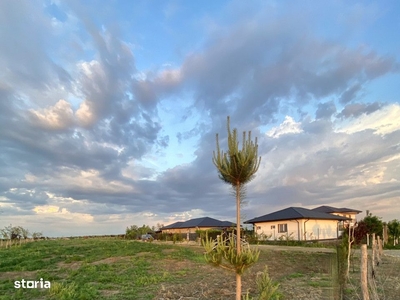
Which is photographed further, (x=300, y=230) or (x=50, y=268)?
(x=300, y=230)

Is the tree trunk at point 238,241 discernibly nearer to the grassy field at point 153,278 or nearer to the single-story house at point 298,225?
the grassy field at point 153,278

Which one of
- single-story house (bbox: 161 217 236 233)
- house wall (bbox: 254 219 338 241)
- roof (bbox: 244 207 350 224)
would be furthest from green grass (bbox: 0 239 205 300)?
single-story house (bbox: 161 217 236 233)

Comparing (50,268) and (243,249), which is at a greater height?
(243,249)

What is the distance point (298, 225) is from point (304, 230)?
1.93 ft

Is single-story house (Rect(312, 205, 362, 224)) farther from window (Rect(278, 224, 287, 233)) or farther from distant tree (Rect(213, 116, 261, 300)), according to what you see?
distant tree (Rect(213, 116, 261, 300))

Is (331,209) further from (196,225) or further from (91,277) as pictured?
(91,277)

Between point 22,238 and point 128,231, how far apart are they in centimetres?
1200

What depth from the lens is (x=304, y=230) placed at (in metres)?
28.1

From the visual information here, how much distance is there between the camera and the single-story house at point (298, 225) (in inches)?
1111

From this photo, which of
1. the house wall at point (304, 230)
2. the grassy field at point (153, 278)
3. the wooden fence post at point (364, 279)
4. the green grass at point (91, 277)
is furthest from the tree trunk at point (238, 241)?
the house wall at point (304, 230)

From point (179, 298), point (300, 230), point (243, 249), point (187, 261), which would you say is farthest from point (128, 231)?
point (243, 249)

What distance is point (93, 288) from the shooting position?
834 centimetres

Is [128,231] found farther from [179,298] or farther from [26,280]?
[179,298]

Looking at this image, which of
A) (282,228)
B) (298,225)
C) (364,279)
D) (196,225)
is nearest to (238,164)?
(364,279)
